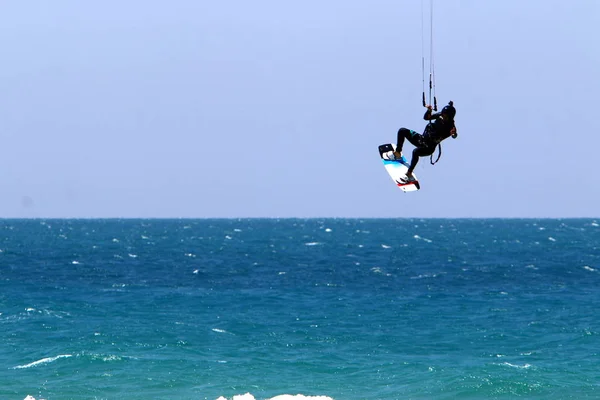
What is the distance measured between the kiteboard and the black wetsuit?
358 mm

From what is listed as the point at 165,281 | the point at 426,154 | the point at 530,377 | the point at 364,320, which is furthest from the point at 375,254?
the point at 426,154

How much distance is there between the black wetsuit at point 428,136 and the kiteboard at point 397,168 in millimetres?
→ 358

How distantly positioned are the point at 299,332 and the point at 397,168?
615 inches

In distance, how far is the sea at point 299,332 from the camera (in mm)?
28875

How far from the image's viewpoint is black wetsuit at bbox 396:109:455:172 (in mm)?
20719

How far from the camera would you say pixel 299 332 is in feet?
124

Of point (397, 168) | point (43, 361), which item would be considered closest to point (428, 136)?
point (397, 168)

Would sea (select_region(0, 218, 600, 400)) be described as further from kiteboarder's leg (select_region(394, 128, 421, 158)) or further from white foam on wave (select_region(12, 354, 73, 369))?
kiteboarder's leg (select_region(394, 128, 421, 158))

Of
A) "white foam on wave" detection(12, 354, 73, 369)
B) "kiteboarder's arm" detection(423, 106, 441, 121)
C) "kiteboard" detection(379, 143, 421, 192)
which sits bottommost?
"white foam on wave" detection(12, 354, 73, 369)

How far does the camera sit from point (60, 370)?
3047 centimetres

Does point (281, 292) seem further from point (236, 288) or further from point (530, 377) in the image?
point (530, 377)

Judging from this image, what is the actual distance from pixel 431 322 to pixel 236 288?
15.5 meters

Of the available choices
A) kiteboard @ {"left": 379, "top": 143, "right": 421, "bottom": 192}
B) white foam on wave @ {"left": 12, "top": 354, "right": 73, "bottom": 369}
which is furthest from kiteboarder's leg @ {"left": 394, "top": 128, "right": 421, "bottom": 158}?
white foam on wave @ {"left": 12, "top": 354, "right": 73, "bottom": 369}

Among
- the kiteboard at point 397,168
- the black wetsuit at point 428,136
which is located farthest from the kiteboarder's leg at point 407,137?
the kiteboard at point 397,168
